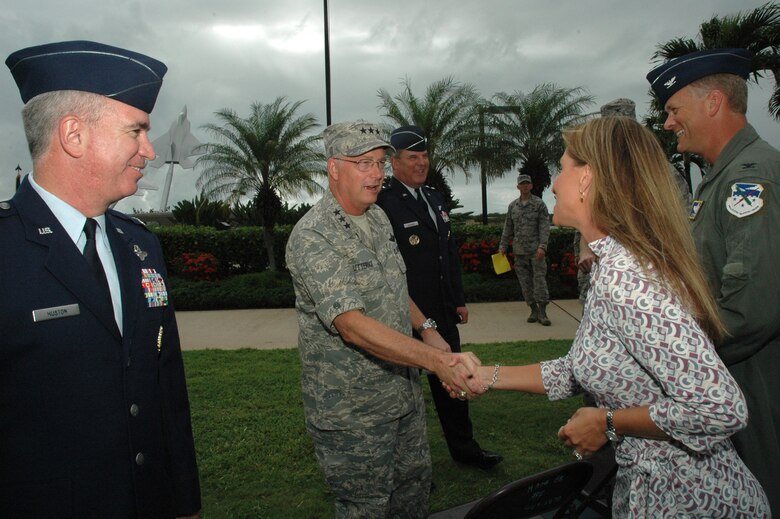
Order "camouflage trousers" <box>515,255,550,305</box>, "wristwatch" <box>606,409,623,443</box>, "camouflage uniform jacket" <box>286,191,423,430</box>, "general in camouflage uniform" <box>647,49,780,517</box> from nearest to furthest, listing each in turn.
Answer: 1. "wristwatch" <box>606,409,623,443</box>
2. "general in camouflage uniform" <box>647,49,780,517</box>
3. "camouflage uniform jacket" <box>286,191,423,430</box>
4. "camouflage trousers" <box>515,255,550,305</box>

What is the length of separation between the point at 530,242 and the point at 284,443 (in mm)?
5800

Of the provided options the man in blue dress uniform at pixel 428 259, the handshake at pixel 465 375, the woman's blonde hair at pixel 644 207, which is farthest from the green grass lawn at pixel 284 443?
the woman's blonde hair at pixel 644 207

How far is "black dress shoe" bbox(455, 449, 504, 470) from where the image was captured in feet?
15.1

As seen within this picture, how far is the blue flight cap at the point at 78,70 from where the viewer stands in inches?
69.9

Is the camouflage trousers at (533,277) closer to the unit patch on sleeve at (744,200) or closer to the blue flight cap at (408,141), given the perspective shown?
the blue flight cap at (408,141)

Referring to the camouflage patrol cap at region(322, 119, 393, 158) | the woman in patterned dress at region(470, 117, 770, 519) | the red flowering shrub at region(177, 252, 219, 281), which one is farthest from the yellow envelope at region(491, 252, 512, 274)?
the red flowering shrub at region(177, 252, 219, 281)

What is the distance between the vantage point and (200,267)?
15469 mm

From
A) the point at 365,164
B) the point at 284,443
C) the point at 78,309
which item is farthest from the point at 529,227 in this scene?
the point at 78,309

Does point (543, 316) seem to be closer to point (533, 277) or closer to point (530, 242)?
point (533, 277)

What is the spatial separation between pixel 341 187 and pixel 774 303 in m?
1.94

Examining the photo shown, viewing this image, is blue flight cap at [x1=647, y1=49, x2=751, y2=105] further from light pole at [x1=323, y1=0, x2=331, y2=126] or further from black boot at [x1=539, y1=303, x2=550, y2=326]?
light pole at [x1=323, y1=0, x2=331, y2=126]

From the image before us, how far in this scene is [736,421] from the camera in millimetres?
1594

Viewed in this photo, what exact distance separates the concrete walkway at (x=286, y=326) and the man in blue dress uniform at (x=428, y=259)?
161 inches

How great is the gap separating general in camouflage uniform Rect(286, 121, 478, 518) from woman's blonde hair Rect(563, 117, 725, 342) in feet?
3.43
